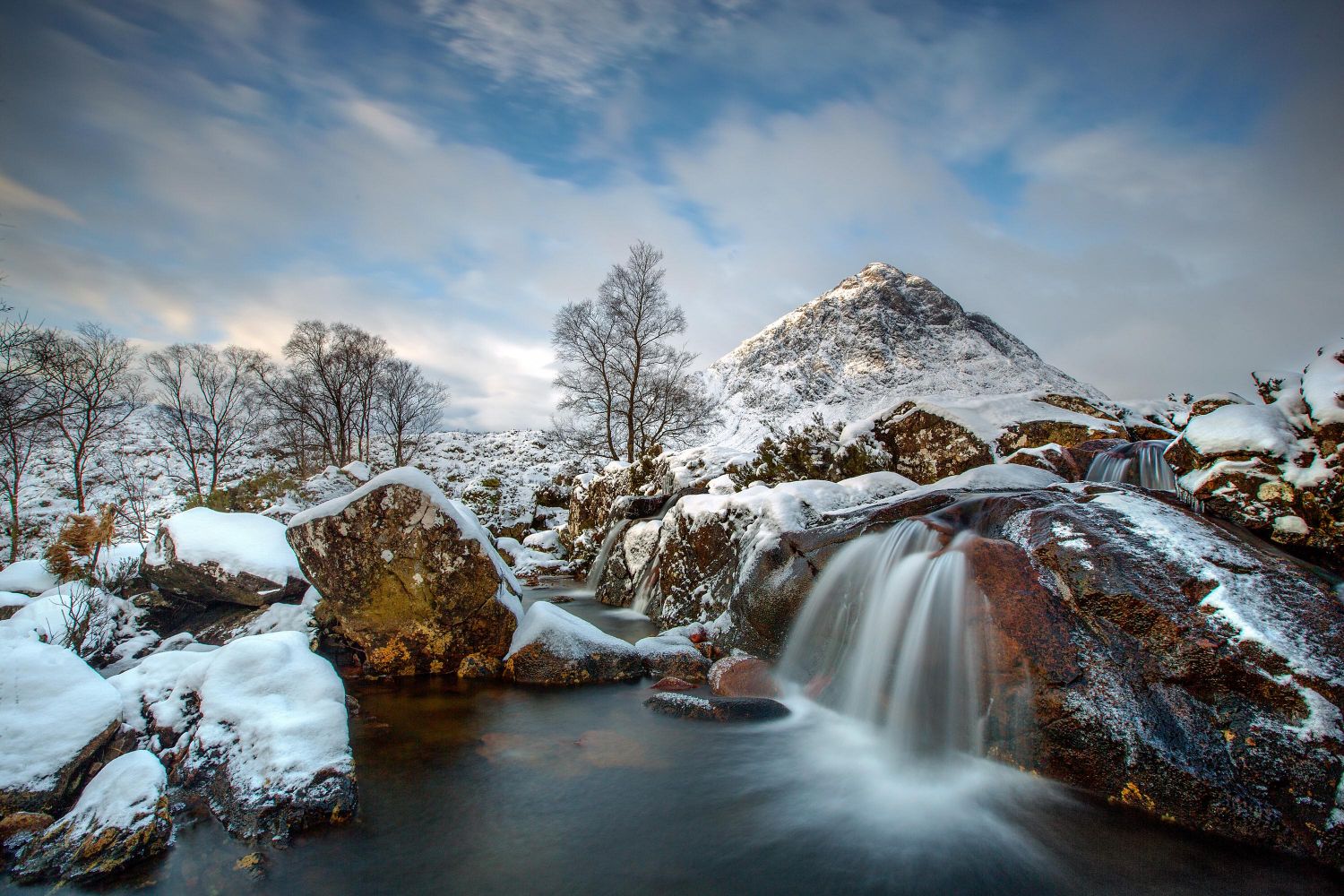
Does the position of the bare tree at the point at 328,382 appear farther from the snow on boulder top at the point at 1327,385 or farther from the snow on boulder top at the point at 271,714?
the snow on boulder top at the point at 1327,385

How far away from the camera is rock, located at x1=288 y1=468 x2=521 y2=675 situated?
5906mm

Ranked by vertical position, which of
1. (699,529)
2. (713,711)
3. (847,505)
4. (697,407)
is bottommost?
(713,711)

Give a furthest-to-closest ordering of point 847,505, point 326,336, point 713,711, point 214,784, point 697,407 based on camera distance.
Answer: point 326,336, point 697,407, point 847,505, point 713,711, point 214,784

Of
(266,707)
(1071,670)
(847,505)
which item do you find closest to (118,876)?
(266,707)

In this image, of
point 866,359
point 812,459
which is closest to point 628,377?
point 812,459

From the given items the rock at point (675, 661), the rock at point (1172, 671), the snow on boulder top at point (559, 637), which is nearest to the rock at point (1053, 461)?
the rock at point (1172, 671)

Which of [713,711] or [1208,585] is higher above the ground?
[1208,585]

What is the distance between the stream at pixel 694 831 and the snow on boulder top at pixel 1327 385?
3.37m

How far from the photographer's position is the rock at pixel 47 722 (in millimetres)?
2688

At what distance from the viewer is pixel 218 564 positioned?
601cm

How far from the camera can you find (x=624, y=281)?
1953 cm

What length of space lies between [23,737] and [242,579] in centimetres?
363

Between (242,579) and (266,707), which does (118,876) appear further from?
(242,579)

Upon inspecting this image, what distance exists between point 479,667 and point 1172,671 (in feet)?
20.5
